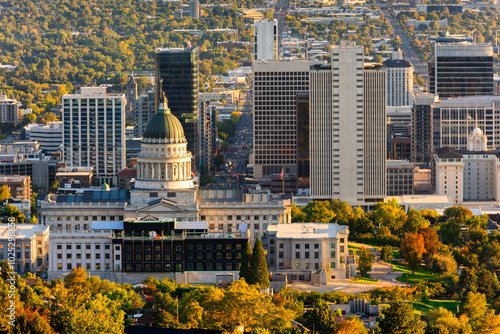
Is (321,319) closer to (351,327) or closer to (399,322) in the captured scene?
(351,327)

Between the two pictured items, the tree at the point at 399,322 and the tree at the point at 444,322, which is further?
the tree at the point at 444,322

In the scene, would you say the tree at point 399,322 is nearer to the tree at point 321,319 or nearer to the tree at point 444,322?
the tree at point 444,322

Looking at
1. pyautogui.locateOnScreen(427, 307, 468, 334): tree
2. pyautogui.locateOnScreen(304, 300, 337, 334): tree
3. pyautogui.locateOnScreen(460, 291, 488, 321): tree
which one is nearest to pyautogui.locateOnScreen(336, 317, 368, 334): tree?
pyautogui.locateOnScreen(304, 300, 337, 334): tree

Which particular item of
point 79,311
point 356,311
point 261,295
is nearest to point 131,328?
point 79,311

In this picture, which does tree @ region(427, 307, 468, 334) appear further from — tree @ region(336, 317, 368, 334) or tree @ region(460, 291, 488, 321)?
tree @ region(336, 317, 368, 334)

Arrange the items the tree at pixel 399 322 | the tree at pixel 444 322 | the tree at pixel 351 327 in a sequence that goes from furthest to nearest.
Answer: the tree at pixel 444 322 → the tree at pixel 399 322 → the tree at pixel 351 327

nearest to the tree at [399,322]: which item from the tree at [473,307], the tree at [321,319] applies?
the tree at [321,319]

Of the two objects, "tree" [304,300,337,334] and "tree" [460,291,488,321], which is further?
"tree" [460,291,488,321]

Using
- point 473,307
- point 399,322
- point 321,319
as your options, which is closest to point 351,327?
point 399,322
